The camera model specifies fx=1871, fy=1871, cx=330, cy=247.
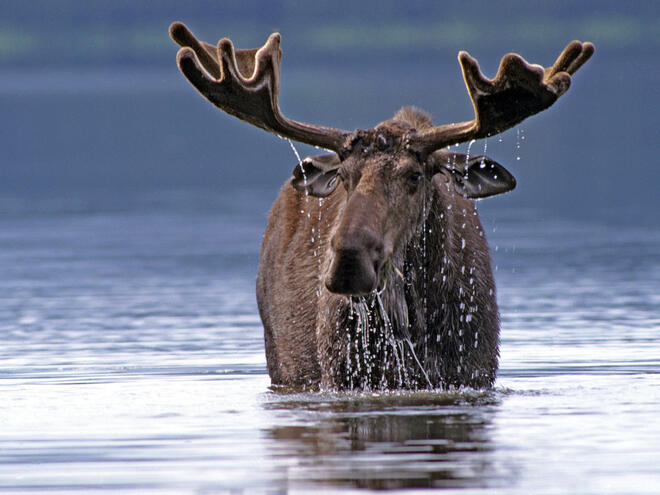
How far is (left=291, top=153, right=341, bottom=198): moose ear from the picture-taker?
41.0 ft

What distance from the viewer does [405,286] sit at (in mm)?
11906

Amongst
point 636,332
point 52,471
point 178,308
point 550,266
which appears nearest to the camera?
point 52,471

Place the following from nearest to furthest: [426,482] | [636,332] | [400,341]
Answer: [426,482] < [400,341] < [636,332]

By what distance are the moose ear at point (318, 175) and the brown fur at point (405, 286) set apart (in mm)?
185

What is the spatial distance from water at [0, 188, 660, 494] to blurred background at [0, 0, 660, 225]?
3.87 metres

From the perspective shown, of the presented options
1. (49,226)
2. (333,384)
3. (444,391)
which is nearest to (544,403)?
(444,391)

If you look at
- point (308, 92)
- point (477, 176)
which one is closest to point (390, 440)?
point (477, 176)

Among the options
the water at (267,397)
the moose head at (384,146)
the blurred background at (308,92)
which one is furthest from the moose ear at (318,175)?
the blurred background at (308,92)

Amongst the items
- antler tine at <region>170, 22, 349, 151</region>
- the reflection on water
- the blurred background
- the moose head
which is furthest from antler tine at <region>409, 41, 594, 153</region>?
the blurred background

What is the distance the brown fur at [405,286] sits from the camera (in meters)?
11.4

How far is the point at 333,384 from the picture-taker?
12.3 metres

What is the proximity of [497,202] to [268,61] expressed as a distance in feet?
74.3

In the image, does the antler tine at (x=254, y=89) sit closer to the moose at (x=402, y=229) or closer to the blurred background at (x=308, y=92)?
the moose at (x=402, y=229)

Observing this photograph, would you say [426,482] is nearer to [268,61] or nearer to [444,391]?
[444,391]
